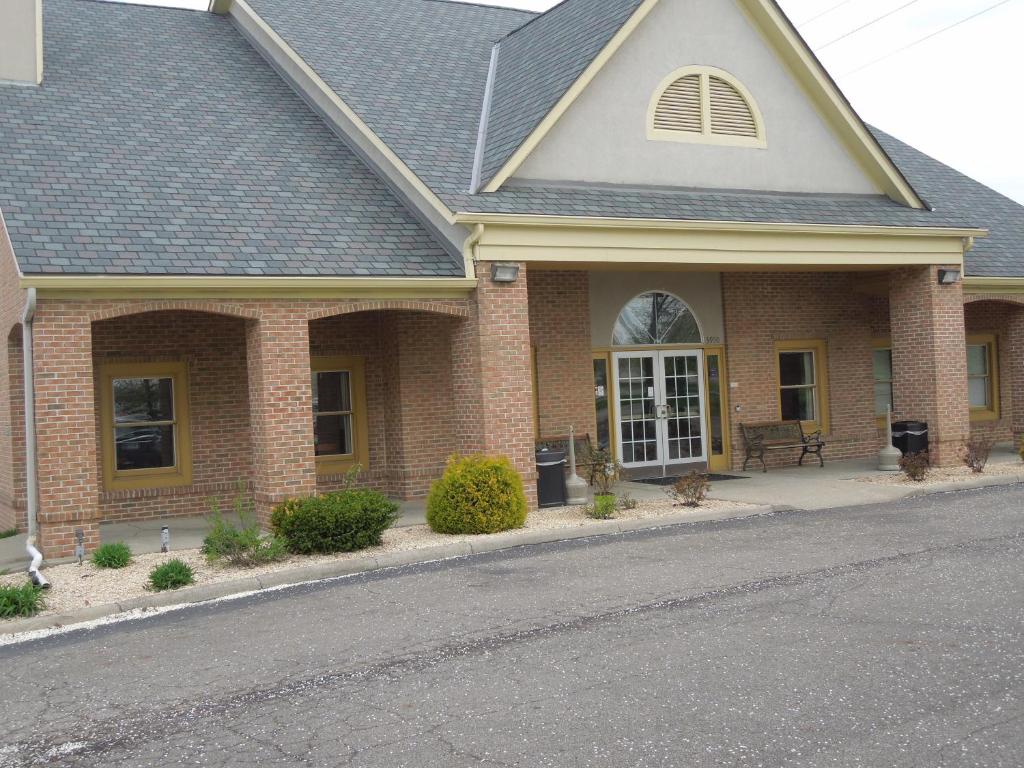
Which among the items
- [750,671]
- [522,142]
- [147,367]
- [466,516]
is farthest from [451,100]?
[750,671]

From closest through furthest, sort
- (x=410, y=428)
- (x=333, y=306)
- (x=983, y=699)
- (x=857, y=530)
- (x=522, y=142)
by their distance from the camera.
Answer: (x=983, y=699)
(x=857, y=530)
(x=333, y=306)
(x=522, y=142)
(x=410, y=428)

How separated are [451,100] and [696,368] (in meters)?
6.31

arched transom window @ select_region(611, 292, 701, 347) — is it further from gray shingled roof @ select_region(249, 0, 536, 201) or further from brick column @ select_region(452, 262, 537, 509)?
gray shingled roof @ select_region(249, 0, 536, 201)

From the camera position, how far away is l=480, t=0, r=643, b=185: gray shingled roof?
15.3 m

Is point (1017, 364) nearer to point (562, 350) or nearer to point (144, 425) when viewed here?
point (562, 350)

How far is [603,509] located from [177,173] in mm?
7433

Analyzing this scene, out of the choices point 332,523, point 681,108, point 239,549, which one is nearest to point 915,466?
point 681,108

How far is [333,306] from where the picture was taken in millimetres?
13703

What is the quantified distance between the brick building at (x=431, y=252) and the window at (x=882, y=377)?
0.07 metres

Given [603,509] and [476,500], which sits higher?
[476,500]

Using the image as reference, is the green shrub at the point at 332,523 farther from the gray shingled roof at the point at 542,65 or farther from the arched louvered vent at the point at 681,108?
the arched louvered vent at the point at 681,108

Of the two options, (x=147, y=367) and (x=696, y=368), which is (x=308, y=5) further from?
(x=696, y=368)

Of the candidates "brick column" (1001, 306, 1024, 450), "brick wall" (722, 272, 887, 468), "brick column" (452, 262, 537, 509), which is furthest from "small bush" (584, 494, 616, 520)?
"brick column" (1001, 306, 1024, 450)

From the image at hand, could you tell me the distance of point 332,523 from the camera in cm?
1149
